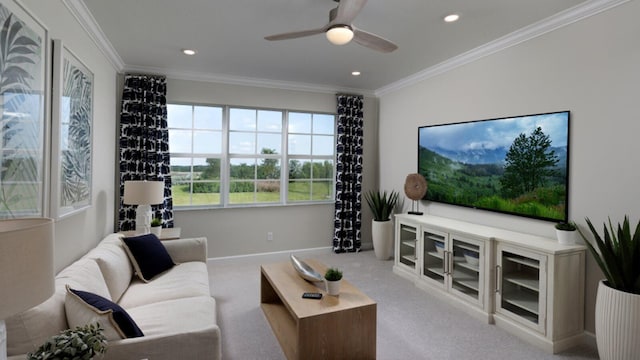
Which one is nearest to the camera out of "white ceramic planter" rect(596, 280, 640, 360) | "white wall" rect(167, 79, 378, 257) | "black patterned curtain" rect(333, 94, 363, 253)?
"white ceramic planter" rect(596, 280, 640, 360)

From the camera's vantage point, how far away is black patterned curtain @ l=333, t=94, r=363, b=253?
5051 millimetres

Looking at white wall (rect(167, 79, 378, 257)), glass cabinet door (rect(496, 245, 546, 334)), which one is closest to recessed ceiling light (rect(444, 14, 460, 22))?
glass cabinet door (rect(496, 245, 546, 334))

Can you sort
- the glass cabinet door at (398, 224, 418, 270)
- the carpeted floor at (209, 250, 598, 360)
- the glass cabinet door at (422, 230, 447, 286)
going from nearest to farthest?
the carpeted floor at (209, 250, 598, 360) → the glass cabinet door at (422, 230, 447, 286) → the glass cabinet door at (398, 224, 418, 270)

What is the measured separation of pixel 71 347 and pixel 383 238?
158 inches

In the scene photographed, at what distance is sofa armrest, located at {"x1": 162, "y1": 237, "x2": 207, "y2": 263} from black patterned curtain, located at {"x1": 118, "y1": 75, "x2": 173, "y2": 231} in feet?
3.54

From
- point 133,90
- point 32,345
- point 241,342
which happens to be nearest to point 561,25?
point 241,342

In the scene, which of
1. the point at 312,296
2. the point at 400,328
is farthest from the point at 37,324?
the point at 400,328

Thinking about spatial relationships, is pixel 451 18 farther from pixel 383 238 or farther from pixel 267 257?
pixel 267 257

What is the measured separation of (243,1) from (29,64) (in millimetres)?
1423

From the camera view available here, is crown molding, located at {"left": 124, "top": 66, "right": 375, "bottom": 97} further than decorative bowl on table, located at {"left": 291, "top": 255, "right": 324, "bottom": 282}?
Yes

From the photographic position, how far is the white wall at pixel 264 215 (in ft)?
14.4

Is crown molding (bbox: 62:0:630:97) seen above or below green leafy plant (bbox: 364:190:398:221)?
above

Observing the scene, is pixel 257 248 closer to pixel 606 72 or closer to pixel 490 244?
pixel 490 244

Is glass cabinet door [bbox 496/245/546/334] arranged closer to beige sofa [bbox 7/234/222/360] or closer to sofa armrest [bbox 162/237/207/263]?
beige sofa [bbox 7/234/222/360]
